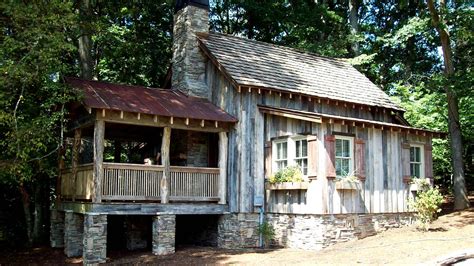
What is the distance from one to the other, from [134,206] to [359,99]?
9282 millimetres

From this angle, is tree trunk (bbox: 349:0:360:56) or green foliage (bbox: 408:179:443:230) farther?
tree trunk (bbox: 349:0:360:56)

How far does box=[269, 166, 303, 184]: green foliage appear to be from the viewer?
46.4ft

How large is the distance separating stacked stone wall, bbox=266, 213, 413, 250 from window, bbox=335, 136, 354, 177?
51.6 inches

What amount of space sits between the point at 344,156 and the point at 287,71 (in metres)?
4.55

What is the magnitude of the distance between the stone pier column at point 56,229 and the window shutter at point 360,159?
404 inches

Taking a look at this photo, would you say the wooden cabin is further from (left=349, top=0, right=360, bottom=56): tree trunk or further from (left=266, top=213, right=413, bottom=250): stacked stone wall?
(left=349, top=0, right=360, bottom=56): tree trunk

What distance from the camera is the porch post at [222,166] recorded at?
15.3 meters

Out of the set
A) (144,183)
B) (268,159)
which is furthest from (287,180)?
(144,183)

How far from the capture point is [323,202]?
44.3 ft

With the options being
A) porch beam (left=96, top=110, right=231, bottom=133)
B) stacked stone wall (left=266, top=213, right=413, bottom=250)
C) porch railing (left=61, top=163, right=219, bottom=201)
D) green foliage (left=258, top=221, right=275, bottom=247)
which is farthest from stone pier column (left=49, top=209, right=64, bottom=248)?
stacked stone wall (left=266, top=213, right=413, bottom=250)

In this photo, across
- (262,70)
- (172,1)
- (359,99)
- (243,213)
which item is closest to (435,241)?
(243,213)

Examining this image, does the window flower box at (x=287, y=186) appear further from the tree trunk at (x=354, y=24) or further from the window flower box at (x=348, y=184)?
the tree trunk at (x=354, y=24)

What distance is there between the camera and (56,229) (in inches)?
660

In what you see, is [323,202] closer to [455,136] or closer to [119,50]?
[455,136]
